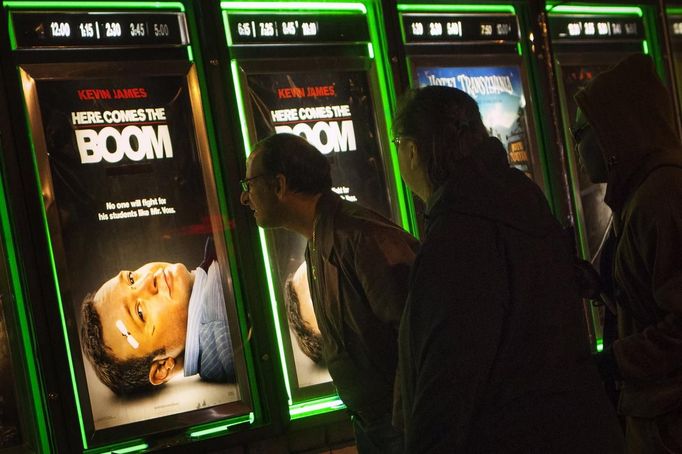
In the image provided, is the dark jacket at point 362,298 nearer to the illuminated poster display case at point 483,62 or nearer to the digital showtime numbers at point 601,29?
the illuminated poster display case at point 483,62

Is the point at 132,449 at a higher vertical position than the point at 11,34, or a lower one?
lower

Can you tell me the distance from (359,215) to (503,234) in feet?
3.40

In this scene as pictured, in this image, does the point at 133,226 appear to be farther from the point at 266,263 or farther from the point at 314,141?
the point at 314,141

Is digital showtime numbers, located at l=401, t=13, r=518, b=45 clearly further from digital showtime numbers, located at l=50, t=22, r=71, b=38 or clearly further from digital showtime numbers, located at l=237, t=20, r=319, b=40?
digital showtime numbers, located at l=50, t=22, r=71, b=38

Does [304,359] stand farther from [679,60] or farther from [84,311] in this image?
[679,60]

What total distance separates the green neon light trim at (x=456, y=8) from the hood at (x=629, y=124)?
2.14m

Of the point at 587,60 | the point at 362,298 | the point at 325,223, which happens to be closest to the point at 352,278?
the point at 362,298

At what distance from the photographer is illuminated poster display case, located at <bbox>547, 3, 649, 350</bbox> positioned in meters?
5.58

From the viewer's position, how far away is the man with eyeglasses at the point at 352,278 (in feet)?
9.52

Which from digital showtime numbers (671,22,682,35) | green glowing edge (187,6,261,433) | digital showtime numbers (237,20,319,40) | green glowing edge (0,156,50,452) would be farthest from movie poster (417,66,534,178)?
green glowing edge (0,156,50,452)

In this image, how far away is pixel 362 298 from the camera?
118 inches

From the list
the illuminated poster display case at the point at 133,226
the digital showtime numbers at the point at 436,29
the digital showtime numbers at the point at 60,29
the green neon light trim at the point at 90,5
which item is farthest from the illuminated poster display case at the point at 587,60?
the digital showtime numbers at the point at 60,29

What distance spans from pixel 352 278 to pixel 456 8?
2863mm

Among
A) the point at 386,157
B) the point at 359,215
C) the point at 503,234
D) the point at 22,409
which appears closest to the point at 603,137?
the point at 359,215
